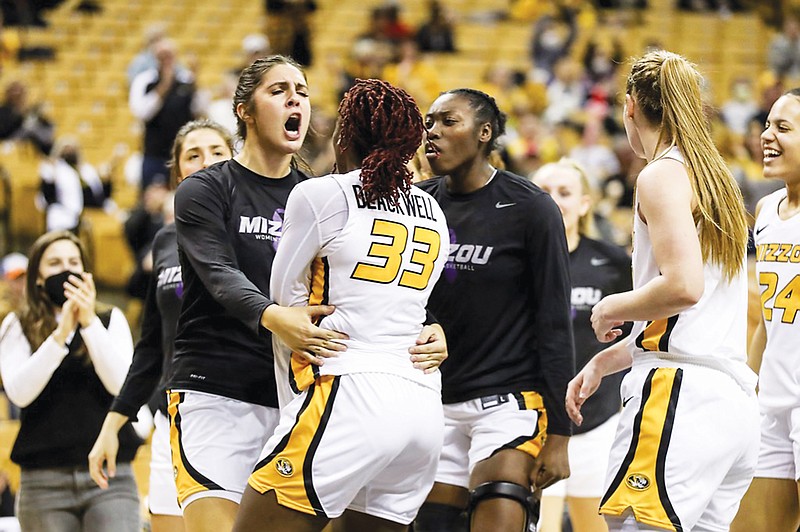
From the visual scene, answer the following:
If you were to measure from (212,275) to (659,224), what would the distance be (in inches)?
55.6

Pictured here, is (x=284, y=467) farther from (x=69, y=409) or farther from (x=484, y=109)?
(x=69, y=409)

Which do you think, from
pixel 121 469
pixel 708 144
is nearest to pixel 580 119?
pixel 121 469

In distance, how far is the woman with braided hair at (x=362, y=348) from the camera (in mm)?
3486

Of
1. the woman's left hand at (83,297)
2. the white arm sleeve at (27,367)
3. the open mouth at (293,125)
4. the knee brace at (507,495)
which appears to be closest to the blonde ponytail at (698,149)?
the knee brace at (507,495)

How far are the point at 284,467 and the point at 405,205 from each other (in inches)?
34.1

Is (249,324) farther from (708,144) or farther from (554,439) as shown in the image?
(708,144)

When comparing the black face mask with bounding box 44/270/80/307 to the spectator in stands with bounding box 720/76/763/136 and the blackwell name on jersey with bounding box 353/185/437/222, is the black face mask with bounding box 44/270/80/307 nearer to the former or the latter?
the blackwell name on jersey with bounding box 353/185/437/222

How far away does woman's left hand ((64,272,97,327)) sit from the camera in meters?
5.26

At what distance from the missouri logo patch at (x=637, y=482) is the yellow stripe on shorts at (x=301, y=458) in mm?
902

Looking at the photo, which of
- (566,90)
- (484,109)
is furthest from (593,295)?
(566,90)

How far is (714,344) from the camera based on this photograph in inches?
142

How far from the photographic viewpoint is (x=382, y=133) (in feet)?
12.0

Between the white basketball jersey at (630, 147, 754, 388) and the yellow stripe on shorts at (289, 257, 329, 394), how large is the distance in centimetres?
96

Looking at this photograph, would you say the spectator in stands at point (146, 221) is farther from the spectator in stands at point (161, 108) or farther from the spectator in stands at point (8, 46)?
the spectator in stands at point (8, 46)
